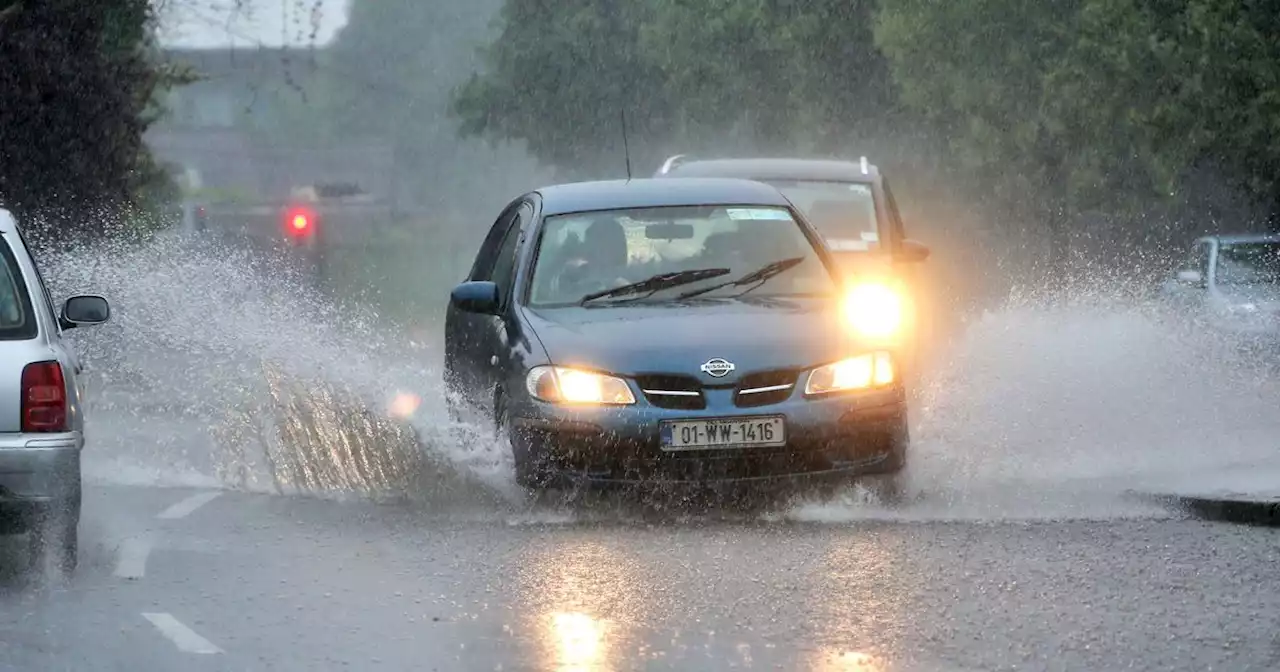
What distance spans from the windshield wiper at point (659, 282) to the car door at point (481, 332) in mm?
500

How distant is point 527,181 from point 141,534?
141m

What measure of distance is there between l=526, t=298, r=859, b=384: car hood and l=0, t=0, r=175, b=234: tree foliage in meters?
13.7

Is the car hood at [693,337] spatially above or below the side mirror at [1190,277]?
above

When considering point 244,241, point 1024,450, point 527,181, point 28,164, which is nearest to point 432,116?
point 527,181

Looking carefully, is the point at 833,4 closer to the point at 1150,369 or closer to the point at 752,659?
the point at 1150,369

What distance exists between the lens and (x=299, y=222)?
147ft

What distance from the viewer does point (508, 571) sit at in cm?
967

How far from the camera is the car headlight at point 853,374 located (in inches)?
450

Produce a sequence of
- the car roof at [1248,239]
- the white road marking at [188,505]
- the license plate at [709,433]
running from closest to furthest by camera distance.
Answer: the license plate at [709,433] → the white road marking at [188,505] → the car roof at [1248,239]

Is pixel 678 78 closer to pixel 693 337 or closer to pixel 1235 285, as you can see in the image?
pixel 1235 285

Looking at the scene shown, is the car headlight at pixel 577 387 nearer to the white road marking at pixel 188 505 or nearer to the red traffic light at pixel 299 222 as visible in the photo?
the white road marking at pixel 188 505

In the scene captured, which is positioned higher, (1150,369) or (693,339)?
(693,339)

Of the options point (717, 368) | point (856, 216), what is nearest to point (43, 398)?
point (717, 368)

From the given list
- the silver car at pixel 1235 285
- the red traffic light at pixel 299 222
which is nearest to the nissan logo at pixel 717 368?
the silver car at pixel 1235 285
